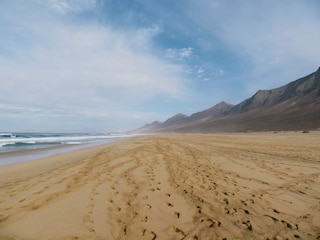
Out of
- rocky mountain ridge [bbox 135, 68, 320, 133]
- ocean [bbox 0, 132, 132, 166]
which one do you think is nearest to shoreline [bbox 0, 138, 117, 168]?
ocean [bbox 0, 132, 132, 166]

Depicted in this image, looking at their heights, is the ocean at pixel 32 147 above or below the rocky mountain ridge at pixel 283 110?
below

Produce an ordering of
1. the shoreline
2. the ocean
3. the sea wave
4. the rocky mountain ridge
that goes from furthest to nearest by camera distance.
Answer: the rocky mountain ridge, the sea wave, the ocean, the shoreline

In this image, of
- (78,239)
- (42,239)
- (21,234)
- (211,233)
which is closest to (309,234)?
(211,233)

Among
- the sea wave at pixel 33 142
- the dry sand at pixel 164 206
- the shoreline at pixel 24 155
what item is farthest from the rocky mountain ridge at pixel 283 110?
the dry sand at pixel 164 206

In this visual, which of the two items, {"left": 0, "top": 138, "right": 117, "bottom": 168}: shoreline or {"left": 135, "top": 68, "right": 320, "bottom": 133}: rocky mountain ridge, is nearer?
{"left": 0, "top": 138, "right": 117, "bottom": 168}: shoreline

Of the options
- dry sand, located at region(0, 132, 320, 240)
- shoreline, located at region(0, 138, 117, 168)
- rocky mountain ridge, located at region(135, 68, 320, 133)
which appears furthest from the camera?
rocky mountain ridge, located at region(135, 68, 320, 133)

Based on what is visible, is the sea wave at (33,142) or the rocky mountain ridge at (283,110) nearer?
the sea wave at (33,142)

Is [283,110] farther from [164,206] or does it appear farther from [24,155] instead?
[164,206]

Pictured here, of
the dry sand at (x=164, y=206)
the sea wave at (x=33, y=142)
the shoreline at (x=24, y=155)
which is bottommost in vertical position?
the dry sand at (x=164, y=206)

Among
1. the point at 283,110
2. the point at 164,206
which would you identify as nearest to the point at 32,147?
the point at 164,206

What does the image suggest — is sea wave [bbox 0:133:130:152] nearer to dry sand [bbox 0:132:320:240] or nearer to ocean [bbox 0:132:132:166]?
ocean [bbox 0:132:132:166]

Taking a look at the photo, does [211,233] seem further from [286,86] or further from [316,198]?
[286,86]

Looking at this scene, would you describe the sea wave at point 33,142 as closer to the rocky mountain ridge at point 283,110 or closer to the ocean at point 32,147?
the ocean at point 32,147

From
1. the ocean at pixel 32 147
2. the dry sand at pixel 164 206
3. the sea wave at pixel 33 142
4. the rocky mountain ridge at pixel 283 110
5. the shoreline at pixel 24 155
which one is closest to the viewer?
the dry sand at pixel 164 206
